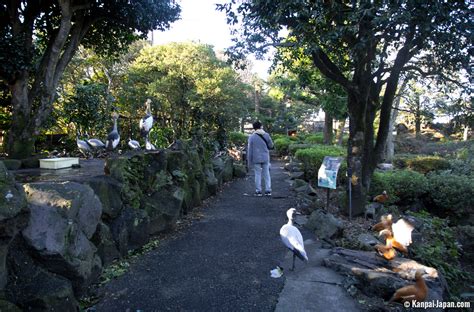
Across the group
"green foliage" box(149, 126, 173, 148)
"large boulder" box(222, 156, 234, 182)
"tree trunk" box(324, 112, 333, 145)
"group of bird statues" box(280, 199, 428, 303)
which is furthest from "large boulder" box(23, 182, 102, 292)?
"tree trunk" box(324, 112, 333, 145)

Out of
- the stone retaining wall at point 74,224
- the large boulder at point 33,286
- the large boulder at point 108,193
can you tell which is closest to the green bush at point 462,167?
the stone retaining wall at point 74,224

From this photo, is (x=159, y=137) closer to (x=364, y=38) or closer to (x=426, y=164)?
(x=364, y=38)

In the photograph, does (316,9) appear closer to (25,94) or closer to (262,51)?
(262,51)

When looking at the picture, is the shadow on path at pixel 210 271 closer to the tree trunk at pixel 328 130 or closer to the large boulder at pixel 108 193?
the large boulder at pixel 108 193

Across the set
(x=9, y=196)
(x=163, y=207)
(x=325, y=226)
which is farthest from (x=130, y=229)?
(x=325, y=226)

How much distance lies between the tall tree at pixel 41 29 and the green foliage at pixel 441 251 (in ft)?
23.5

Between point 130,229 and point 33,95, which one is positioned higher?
point 33,95

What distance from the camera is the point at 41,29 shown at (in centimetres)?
844

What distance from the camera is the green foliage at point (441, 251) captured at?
5148 mm

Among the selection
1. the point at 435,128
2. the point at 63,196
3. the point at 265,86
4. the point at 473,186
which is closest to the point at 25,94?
the point at 63,196

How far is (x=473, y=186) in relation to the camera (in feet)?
27.2

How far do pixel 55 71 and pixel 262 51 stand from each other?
4.64 metres

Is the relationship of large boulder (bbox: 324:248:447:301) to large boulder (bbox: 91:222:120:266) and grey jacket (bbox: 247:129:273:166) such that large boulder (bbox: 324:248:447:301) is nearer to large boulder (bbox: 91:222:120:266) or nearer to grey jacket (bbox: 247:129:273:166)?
large boulder (bbox: 91:222:120:266)

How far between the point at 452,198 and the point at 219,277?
7.26 meters
